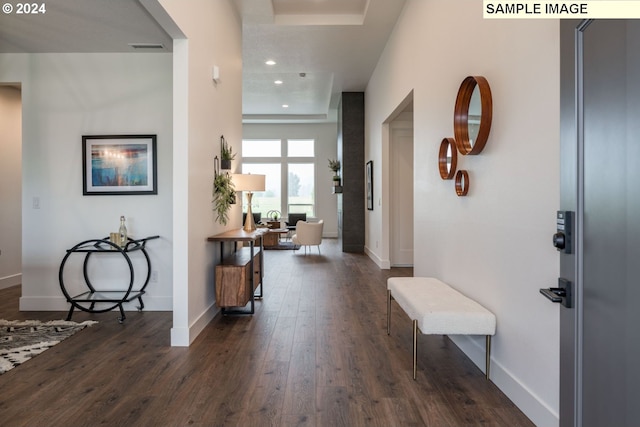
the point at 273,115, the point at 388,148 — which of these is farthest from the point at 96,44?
the point at 273,115

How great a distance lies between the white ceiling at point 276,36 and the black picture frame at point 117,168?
38.4 inches

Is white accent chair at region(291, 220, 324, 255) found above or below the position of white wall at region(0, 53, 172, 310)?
below

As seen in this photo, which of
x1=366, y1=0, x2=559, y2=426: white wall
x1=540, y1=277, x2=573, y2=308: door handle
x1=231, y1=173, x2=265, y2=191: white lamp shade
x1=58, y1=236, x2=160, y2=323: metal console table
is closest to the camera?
x1=540, y1=277, x2=573, y2=308: door handle

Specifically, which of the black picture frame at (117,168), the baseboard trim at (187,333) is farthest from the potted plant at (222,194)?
the baseboard trim at (187,333)

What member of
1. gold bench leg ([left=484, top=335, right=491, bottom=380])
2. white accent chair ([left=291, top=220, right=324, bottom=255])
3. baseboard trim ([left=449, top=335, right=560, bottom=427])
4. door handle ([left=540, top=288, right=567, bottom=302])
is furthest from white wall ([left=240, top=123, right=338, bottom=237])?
door handle ([left=540, top=288, right=567, bottom=302])

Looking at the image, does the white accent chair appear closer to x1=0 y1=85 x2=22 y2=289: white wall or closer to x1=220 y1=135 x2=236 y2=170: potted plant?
x1=220 y1=135 x2=236 y2=170: potted plant

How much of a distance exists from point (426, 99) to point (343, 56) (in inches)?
115

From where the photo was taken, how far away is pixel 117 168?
12.8 ft

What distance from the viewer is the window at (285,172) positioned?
12.1 m

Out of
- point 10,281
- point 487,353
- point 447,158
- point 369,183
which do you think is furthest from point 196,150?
point 369,183

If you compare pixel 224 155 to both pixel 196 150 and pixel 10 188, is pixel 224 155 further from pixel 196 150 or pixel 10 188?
pixel 10 188

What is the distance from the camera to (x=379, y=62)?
6203 mm

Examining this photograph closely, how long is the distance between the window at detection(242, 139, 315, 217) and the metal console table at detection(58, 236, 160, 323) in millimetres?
8333

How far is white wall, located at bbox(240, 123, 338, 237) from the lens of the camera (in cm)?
1209
